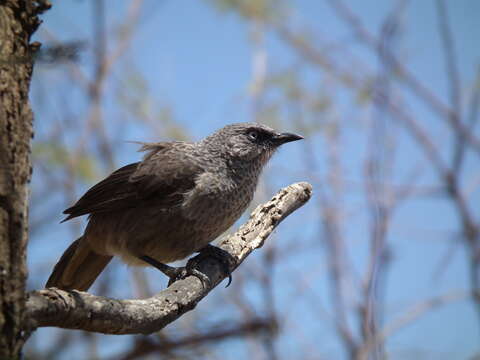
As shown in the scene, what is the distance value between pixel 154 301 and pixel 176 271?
1.49 m

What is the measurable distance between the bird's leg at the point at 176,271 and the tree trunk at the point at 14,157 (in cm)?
177

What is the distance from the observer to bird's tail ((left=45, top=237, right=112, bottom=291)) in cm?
486

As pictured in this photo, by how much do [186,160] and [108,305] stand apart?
2.50 metres

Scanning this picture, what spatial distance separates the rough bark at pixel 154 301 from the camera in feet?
7.59

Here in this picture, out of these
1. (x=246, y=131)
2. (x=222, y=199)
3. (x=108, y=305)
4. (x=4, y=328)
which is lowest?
(x=4, y=328)

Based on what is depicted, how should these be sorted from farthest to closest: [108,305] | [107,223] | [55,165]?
1. [55,165]
2. [107,223]
3. [108,305]

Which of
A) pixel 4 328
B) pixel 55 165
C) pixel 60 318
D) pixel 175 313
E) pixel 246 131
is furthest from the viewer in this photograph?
pixel 55 165

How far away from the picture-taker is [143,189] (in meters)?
4.75

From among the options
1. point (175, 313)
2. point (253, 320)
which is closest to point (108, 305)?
point (175, 313)

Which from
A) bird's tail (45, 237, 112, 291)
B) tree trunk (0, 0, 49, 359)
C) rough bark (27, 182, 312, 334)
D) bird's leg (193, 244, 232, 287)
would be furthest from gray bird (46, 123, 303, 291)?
tree trunk (0, 0, 49, 359)

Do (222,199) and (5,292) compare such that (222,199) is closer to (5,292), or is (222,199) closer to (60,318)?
(60,318)

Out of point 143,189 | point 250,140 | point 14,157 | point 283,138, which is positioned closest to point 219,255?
point 143,189

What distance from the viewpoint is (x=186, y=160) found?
16.2ft

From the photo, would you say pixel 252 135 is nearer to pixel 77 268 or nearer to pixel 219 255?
pixel 219 255
